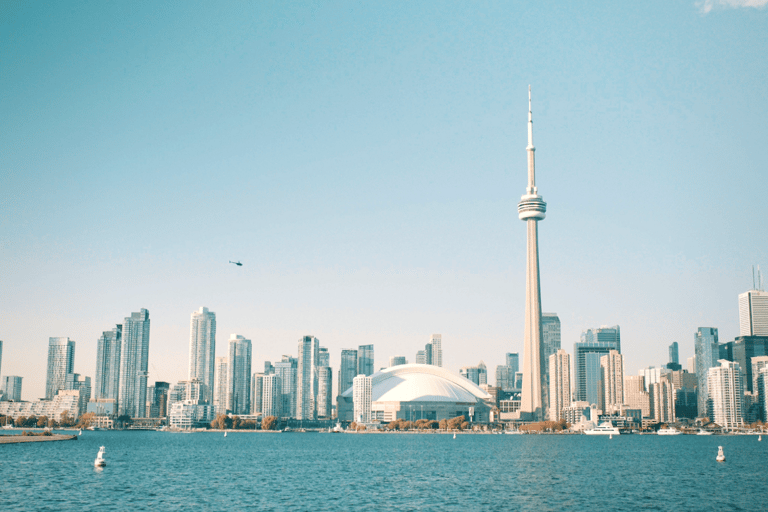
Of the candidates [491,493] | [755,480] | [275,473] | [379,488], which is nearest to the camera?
[491,493]

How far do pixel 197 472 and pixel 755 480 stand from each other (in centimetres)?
6601

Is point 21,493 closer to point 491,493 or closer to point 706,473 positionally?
point 491,493

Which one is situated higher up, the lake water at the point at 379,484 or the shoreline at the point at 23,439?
the lake water at the point at 379,484

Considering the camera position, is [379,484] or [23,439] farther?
[23,439]

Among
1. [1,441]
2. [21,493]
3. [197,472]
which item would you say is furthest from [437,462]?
[1,441]

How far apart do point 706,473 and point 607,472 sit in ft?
41.4

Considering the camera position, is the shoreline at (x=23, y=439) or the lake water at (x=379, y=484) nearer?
the lake water at (x=379, y=484)

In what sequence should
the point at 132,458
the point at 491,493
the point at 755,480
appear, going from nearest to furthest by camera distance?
the point at 491,493 → the point at 755,480 → the point at 132,458

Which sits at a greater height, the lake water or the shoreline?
the lake water

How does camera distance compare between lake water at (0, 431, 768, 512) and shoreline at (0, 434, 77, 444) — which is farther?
shoreline at (0, 434, 77, 444)

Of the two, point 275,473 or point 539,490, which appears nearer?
point 539,490

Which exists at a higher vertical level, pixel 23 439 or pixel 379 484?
pixel 379 484

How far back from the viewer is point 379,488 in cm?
8288

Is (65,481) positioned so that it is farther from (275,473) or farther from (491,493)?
(491,493)
